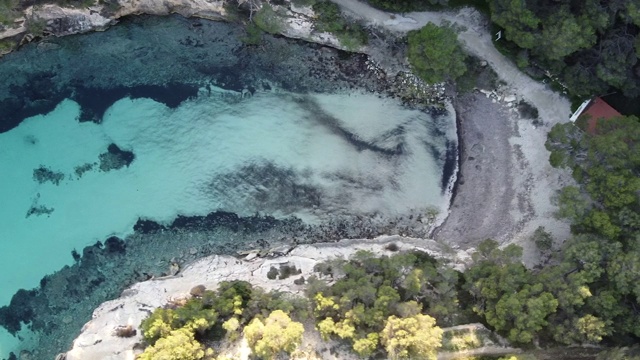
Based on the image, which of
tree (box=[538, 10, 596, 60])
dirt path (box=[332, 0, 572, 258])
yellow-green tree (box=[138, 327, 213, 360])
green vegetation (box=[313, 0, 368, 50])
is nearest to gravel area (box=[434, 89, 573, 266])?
dirt path (box=[332, 0, 572, 258])

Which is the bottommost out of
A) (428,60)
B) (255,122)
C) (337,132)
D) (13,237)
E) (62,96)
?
(13,237)

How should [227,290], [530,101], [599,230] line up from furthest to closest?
[530,101] → [227,290] → [599,230]

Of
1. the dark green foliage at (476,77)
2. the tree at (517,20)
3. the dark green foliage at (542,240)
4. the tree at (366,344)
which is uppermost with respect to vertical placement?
the tree at (517,20)

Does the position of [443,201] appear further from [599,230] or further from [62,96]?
[62,96]

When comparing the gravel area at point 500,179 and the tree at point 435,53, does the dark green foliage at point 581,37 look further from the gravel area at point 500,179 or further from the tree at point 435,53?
the gravel area at point 500,179

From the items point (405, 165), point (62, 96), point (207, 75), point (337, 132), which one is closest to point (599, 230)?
point (405, 165)

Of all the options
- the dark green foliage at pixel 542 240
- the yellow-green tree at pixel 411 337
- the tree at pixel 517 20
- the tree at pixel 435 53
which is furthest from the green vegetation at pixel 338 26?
the yellow-green tree at pixel 411 337
